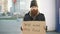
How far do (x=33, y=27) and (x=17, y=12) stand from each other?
4.08 metres

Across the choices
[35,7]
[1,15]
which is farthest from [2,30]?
[35,7]

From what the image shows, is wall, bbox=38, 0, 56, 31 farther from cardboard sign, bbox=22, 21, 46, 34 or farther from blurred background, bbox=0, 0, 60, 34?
cardboard sign, bbox=22, 21, 46, 34

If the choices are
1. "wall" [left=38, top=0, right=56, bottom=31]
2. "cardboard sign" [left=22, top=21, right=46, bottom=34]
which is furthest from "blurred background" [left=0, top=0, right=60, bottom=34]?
"cardboard sign" [left=22, top=21, right=46, bottom=34]

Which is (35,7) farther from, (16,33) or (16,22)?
(16,22)

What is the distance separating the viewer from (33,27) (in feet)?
6.20

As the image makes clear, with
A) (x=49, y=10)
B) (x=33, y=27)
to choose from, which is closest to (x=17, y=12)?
(x=49, y=10)

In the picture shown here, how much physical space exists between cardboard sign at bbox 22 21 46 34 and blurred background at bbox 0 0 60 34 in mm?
3678

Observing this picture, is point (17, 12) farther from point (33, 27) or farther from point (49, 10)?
point (33, 27)

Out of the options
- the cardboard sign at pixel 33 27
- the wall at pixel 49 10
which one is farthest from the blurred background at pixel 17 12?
the cardboard sign at pixel 33 27

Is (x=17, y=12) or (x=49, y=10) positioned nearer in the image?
(x=49, y=10)

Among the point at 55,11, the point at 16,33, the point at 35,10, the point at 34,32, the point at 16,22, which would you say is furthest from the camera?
the point at 16,22

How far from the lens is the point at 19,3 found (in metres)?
5.86

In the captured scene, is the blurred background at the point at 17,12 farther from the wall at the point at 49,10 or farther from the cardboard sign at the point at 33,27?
the cardboard sign at the point at 33,27

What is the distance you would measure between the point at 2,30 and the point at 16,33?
75 cm
